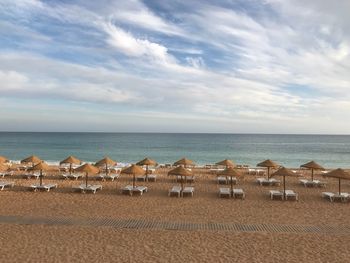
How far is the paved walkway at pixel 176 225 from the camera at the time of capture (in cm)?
1098

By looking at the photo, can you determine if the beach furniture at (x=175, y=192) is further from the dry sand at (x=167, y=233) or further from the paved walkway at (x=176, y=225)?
the paved walkway at (x=176, y=225)

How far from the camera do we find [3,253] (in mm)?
8680

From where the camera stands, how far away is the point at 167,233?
10445mm

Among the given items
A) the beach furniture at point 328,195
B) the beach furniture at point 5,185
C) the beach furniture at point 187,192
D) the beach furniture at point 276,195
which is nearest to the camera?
the beach furniture at point 328,195

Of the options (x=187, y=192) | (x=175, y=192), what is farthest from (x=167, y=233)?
(x=187, y=192)

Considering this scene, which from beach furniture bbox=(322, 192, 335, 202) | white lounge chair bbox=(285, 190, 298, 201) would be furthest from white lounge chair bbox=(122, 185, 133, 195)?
beach furniture bbox=(322, 192, 335, 202)

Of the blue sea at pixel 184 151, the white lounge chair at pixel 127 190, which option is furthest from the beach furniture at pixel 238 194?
the blue sea at pixel 184 151

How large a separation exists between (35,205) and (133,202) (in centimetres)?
409

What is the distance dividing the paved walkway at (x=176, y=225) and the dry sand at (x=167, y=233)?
1.23 ft

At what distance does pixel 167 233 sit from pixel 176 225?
964 mm

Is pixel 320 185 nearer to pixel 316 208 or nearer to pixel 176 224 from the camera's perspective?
pixel 316 208

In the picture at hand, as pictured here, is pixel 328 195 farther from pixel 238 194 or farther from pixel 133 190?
pixel 133 190

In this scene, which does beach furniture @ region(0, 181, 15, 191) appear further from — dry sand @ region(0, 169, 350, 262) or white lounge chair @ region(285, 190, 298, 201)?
white lounge chair @ region(285, 190, 298, 201)

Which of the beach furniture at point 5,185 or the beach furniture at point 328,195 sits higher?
the beach furniture at point 5,185
